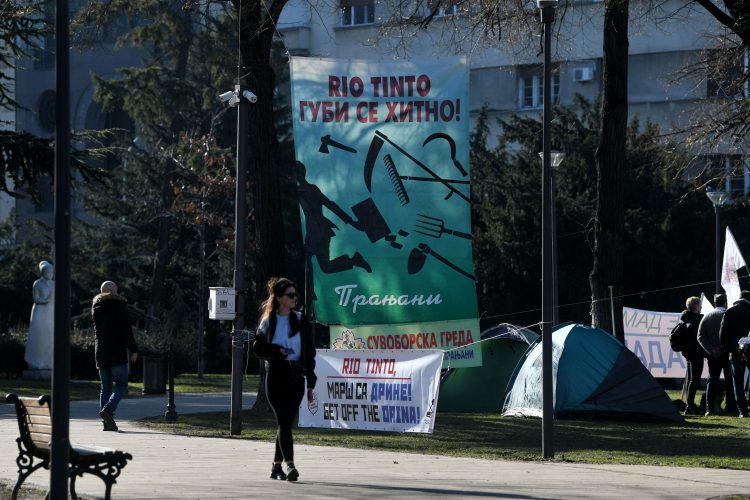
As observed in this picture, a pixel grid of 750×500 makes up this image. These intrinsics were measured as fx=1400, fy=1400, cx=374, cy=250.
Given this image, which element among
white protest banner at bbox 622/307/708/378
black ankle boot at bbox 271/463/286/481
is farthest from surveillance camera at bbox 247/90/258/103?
white protest banner at bbox 622/307/708/378

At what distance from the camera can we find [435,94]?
18531 mm

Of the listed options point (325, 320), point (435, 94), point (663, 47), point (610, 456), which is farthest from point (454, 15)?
point (663, 47)

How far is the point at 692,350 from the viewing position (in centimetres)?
2150

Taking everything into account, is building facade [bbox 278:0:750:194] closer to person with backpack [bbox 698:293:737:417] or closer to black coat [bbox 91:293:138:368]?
person with backpack [bbox 698:293:737:417]

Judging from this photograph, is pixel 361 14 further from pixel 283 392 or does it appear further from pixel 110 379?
pixel 283 392

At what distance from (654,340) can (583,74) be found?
93.9 ft

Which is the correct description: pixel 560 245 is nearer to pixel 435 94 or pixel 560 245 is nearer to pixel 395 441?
pixel 435 94

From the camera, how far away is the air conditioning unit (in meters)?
53.4

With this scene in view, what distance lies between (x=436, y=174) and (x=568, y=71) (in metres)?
36.8

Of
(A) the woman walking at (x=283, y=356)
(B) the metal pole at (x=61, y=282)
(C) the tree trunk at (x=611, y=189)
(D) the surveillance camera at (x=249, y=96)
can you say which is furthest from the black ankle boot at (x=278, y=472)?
(C) the tree trunk at (x=611, y=189)

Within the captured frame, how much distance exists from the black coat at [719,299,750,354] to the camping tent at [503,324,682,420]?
1.26 meters

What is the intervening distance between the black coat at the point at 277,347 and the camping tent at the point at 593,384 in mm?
8270

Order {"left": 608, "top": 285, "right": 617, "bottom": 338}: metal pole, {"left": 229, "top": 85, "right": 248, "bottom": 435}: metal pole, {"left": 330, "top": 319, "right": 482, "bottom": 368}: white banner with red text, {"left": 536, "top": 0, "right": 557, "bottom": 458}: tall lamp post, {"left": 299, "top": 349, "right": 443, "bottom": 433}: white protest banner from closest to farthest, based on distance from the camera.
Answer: {"left": 536, "top": 0, "right": 557, "bottom": 458}: tall lamp post < {"left": 299, "top": 349, "right": 443, "bottom": 433}: white protest banner < {"left": 229, "top": 85, "right": 248, "bottom": 435}: metal pole < {"left": 330, "top": 319, "right": 482, "bottom": 368}: white banner with red text < {"left": 608, "top": 285, "right": 617, "bottom": 338}: metal pole

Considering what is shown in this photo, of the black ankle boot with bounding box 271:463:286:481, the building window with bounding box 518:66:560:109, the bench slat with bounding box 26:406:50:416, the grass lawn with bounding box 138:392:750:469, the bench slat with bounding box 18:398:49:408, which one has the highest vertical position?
the building window with bounding box 518:66:560:109
